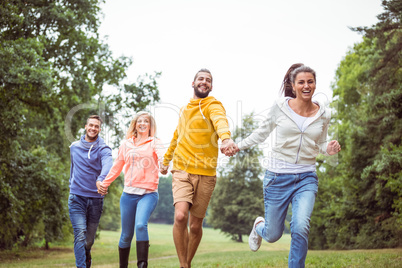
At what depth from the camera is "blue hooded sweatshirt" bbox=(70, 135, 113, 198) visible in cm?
714

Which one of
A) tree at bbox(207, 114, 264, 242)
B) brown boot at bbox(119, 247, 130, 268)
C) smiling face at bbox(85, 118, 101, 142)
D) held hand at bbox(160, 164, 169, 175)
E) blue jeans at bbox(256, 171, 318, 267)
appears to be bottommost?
tree at bbox(207, 114, 264, 242)

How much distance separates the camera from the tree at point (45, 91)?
50.5 feet

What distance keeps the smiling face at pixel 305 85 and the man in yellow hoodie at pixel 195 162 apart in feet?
3.45

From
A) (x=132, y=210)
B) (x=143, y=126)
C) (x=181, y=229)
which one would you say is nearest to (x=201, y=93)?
(x=143, y=126)

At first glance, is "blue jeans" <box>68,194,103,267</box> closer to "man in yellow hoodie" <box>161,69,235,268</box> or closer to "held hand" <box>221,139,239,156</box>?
"man in yellow hoodie" <box>161,69,235,268</box>

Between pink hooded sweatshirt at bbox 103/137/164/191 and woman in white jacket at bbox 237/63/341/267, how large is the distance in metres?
1.86

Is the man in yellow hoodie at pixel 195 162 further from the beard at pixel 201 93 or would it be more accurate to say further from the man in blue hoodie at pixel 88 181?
the man in blue hoodie at pixel 88 181

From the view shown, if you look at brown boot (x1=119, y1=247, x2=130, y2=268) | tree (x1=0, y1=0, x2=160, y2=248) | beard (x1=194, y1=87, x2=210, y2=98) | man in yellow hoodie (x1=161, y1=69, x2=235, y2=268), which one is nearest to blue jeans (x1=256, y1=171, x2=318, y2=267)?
man in yellow hoodie (x1=161, y1=69, x2=235, y2=268)

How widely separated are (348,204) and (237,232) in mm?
25324

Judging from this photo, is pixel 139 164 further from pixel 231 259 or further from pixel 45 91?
pixel 231 259

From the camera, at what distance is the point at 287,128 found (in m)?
5.21

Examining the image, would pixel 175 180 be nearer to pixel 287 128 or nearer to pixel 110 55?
pixel 287 128

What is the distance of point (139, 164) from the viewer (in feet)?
22.6

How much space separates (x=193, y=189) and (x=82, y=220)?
2.26m
